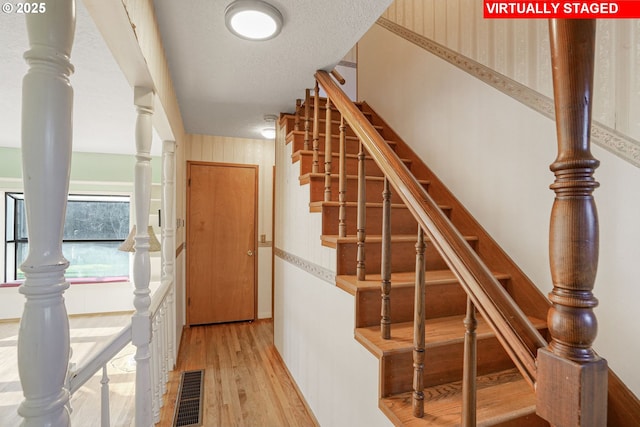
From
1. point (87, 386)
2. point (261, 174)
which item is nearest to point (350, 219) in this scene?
point (261, 174)

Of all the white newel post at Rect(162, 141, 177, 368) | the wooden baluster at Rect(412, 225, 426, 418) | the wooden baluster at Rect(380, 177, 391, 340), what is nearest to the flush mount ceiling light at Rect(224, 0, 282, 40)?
the wooden baluster at Rect(380, 177, 391, 340)

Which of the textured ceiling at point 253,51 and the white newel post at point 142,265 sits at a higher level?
the textured ceiling at point 253,51

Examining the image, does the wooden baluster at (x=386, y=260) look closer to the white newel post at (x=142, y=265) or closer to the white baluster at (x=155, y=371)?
the white newel post at (x=142, y=265)

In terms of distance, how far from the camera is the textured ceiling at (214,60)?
1.56 m

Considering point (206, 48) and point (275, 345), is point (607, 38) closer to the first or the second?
point (206, 48)

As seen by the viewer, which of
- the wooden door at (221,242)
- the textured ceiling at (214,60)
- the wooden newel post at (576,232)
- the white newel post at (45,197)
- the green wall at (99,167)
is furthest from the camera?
the green wall at (99,167)

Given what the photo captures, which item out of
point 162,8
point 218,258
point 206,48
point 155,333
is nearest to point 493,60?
point 206,48

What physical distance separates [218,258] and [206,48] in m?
2.62

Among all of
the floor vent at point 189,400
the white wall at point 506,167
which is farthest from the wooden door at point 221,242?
the white wall at point 506,167

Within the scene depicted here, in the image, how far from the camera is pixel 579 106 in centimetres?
59

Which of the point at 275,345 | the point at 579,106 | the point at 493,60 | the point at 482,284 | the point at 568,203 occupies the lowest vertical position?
the point at 275,345

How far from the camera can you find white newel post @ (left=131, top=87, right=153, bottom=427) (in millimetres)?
1651

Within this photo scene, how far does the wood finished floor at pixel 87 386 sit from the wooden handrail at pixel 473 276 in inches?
94.6

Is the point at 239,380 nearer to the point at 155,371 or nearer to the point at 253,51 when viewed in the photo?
the point at 155,371
